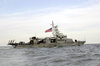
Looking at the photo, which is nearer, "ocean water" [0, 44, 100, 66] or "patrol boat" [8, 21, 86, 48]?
"ocean water" [0, 44, 100, 66]

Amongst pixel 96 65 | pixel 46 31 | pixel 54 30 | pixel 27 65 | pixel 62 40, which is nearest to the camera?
pixel 96 65

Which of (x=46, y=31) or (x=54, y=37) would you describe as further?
(x=54, y=37)

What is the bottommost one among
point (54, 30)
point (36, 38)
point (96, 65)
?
point (96, 65)

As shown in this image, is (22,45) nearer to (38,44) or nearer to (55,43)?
(38,44)

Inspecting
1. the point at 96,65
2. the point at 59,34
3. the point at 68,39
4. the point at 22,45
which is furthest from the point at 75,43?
the point at 96,65

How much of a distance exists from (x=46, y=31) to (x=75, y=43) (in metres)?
15.1

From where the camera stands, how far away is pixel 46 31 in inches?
2014

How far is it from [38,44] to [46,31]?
6.87 meters

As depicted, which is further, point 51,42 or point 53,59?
point 51,42

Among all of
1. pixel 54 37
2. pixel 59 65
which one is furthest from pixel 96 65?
pixel 54 37

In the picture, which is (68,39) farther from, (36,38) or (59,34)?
(36,38)

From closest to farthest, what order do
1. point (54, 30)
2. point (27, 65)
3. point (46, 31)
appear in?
1. point (27, 65)
2. point (46, 31)
3. point (54, 30)

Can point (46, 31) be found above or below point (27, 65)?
above

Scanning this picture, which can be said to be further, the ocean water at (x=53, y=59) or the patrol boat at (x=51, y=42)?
the patrol boat at (x=51, y=42)
